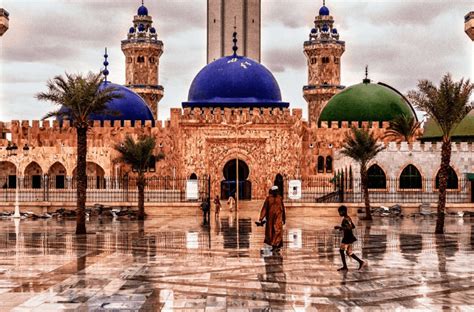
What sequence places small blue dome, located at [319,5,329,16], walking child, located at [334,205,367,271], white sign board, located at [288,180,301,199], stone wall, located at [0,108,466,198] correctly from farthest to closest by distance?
small blue dome, located at [319,5,329,16] → stone wall, located at [0,108,466,198] → white sign board, located at [288,180,301,199] → walking child, located at [334,205,367,271]

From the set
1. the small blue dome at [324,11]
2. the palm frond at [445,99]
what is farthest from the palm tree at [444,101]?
the small blue dome at [324,11]

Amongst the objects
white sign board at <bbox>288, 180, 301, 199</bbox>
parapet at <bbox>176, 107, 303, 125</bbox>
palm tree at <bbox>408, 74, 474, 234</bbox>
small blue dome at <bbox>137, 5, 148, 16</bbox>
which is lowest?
white sign board at <bbox>288, 180, 301, 199</bbox>

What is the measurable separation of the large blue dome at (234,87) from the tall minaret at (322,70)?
1271cm

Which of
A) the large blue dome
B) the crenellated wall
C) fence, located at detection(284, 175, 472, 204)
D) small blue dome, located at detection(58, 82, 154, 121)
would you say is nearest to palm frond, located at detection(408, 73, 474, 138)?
fence, located at detection(284, 175, 472, 204)

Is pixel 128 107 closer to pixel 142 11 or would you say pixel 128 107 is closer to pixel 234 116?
pixel 234 116

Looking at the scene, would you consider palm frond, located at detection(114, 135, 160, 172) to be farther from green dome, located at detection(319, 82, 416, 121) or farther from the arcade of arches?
green dome, located at detection(319, 82, 416, 121)

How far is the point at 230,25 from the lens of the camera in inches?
Answer: 2306

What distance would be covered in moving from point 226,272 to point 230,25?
48247mm

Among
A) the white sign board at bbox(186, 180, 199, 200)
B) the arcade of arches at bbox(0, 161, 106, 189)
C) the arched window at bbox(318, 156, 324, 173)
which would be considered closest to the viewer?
the white sign board at bbox(186, 180, 199, 200)

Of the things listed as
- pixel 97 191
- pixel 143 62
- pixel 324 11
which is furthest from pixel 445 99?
pixel 324 11

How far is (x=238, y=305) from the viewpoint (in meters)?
8.83

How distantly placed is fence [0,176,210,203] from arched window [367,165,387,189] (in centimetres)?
781

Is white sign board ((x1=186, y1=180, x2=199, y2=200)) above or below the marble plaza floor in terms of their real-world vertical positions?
above

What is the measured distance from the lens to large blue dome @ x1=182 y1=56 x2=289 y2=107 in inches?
1638
